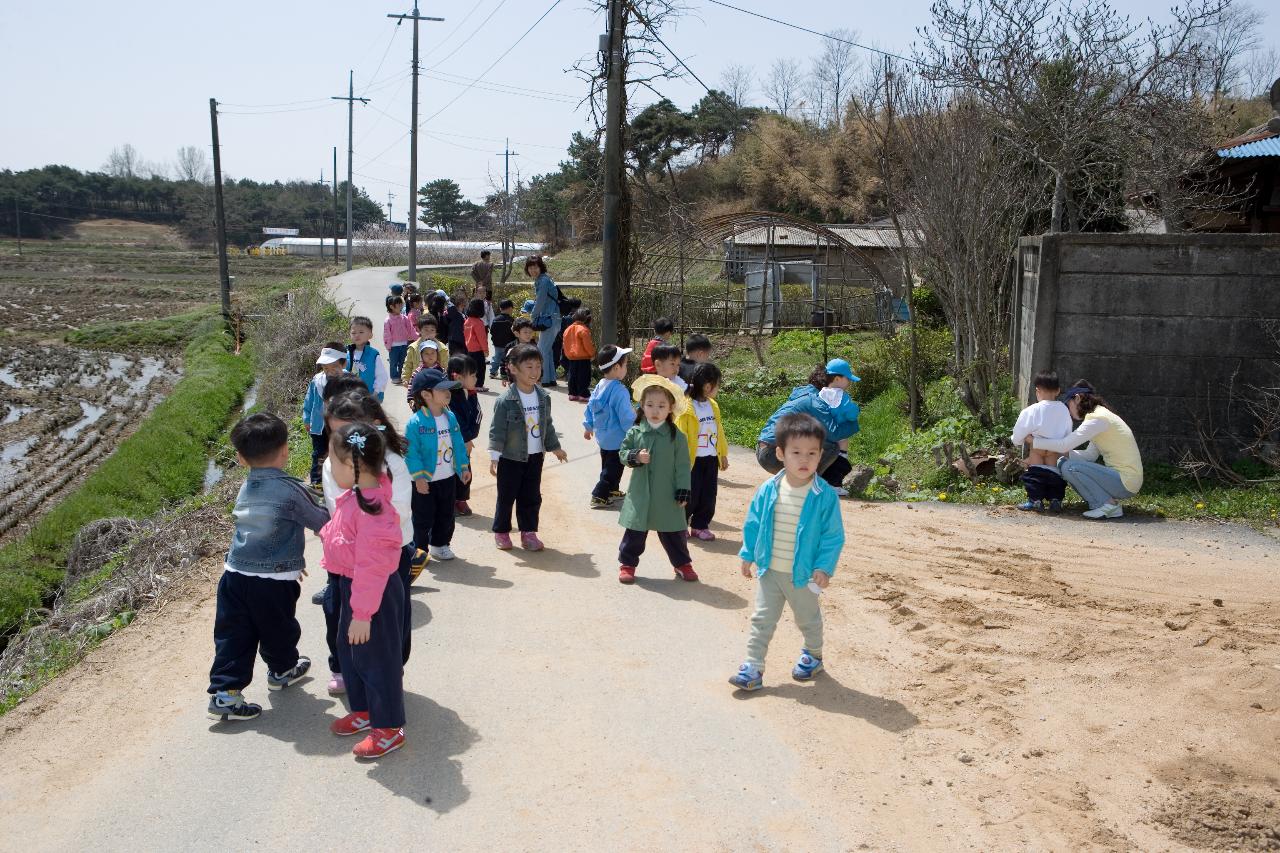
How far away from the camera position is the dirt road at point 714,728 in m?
3.92

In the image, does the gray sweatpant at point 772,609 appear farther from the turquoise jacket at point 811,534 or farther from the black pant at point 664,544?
the black pant at point 664,544

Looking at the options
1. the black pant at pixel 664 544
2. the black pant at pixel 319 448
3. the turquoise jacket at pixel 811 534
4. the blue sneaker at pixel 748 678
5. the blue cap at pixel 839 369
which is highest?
the blue cap at pixel 839 369

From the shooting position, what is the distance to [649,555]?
295 inches

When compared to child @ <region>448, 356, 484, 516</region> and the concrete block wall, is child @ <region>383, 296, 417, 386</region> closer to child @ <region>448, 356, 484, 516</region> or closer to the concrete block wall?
child @ <region>448, 356, 484, 516</region>

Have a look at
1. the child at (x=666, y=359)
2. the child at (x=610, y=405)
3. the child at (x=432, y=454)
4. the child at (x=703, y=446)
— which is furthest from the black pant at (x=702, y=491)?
the child at (x=432, y=454)

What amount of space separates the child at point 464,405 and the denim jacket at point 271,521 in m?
2.88

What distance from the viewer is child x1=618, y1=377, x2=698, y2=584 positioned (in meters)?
6.67

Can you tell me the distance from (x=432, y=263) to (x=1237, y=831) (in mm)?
64763

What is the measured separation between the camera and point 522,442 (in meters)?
7.36

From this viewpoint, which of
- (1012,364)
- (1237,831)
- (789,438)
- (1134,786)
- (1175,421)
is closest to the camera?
(1237,831)

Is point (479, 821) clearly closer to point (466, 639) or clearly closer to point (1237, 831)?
point (466, 639)

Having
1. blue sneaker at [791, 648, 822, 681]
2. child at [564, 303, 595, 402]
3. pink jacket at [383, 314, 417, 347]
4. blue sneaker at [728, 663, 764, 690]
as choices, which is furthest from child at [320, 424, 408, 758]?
pink jacket at [383, 314, 417, 347]

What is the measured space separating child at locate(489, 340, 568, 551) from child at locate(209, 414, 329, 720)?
2417mm

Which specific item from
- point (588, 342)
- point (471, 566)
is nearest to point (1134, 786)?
point (471, 566)
